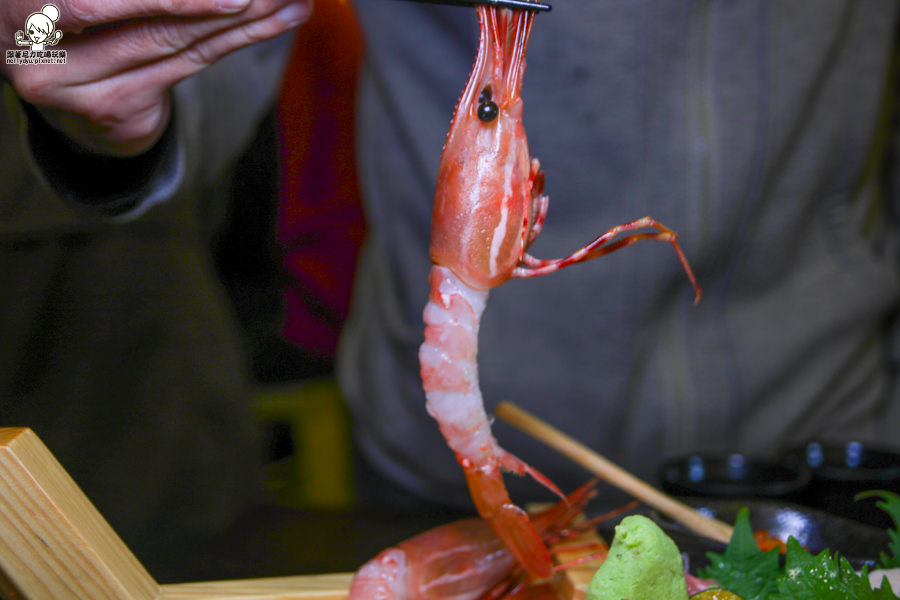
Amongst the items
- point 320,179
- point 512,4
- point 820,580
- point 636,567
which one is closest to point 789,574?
point 820,580

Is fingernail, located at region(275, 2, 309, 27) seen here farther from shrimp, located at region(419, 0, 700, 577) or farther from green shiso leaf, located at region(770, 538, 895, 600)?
green shiso leaf, located at region(770, 538, 895, 600)

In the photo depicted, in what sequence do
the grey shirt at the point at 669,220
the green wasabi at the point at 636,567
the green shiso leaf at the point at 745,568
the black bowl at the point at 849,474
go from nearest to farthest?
the green wasabi at the point at 636,567 → the green shiso leaf at the point at 745,568 → the black bowl at the point at 849,474 → the grey shirt at the point at 669,220

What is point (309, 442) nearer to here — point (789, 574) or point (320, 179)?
point (320, 179)

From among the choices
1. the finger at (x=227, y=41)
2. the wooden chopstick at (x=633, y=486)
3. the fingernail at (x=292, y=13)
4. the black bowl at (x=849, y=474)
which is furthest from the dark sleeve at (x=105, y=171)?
the black bowl at (x=849, y=474)

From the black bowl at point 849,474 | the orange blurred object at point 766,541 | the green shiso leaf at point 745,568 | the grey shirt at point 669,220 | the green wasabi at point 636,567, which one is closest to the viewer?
the green wasabi at point 636,567

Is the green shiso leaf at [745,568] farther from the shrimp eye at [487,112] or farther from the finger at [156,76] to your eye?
the finger at [156,76]

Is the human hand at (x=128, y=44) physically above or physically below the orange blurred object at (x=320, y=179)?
above

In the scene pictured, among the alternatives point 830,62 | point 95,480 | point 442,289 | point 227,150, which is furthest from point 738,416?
point 95,480
